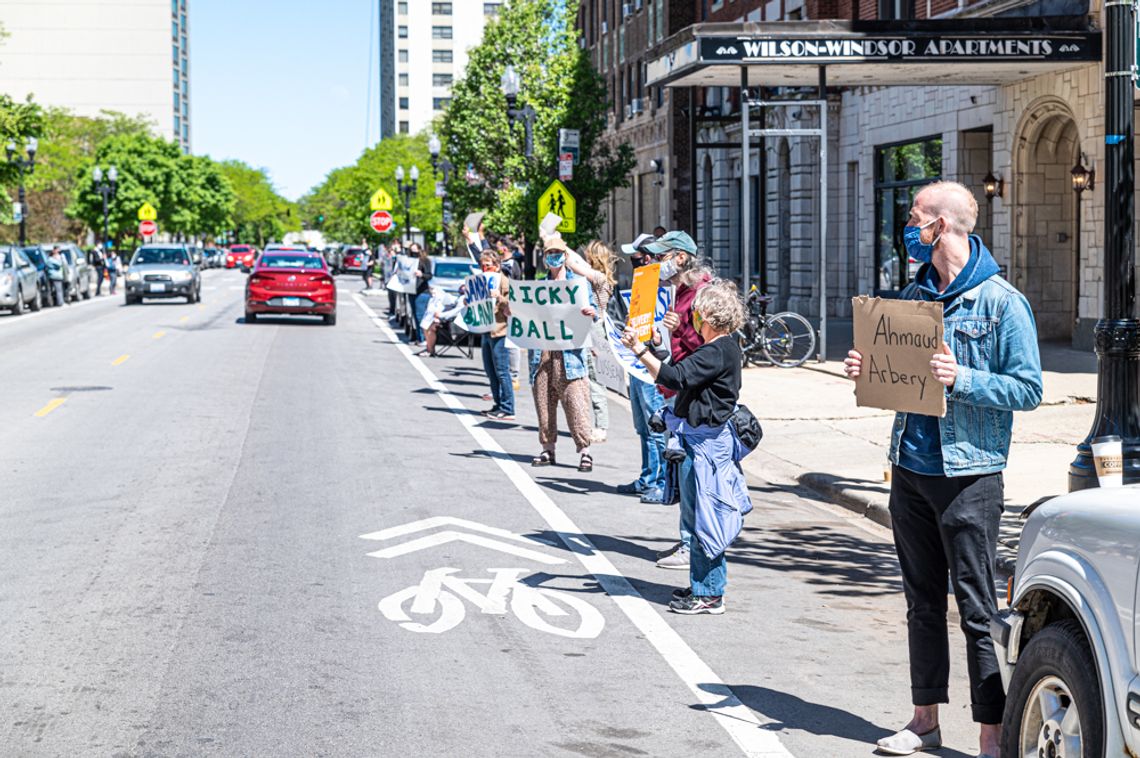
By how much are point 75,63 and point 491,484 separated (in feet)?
530

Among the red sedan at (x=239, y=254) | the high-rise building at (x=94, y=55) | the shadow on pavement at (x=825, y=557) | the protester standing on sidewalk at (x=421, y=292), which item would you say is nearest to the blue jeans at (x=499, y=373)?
the shadow on pavement at (x=825, y=557)

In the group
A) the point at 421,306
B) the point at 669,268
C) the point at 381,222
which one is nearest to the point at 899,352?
the point at 669,268

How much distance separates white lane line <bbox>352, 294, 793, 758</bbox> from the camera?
19.3 ft

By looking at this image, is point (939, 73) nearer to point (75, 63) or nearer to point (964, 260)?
point (964, 260)

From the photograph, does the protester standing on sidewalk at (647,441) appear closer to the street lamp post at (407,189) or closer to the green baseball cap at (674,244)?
the green baseball cap at (674,244)

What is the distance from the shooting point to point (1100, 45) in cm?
2225

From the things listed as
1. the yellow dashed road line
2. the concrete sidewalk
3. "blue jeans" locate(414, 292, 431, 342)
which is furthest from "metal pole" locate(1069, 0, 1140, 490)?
"blue jeans" locate(414, 292, 431, 342)

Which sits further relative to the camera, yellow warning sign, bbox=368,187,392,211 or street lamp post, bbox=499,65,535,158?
yellow warning sign, bbox=368,187,392,211

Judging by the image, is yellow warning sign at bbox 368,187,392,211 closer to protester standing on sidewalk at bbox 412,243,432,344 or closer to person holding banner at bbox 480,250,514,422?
protester standing on sidewalk at bbox 412,243,432,344

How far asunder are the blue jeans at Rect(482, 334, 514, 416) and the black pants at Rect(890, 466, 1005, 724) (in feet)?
38.1

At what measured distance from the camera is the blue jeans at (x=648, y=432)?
39.2 feet

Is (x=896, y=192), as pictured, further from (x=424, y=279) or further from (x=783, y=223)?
(x=424, y=279)

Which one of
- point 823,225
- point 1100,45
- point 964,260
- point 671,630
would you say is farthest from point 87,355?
point 964,260

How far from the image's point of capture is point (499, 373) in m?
17.5
